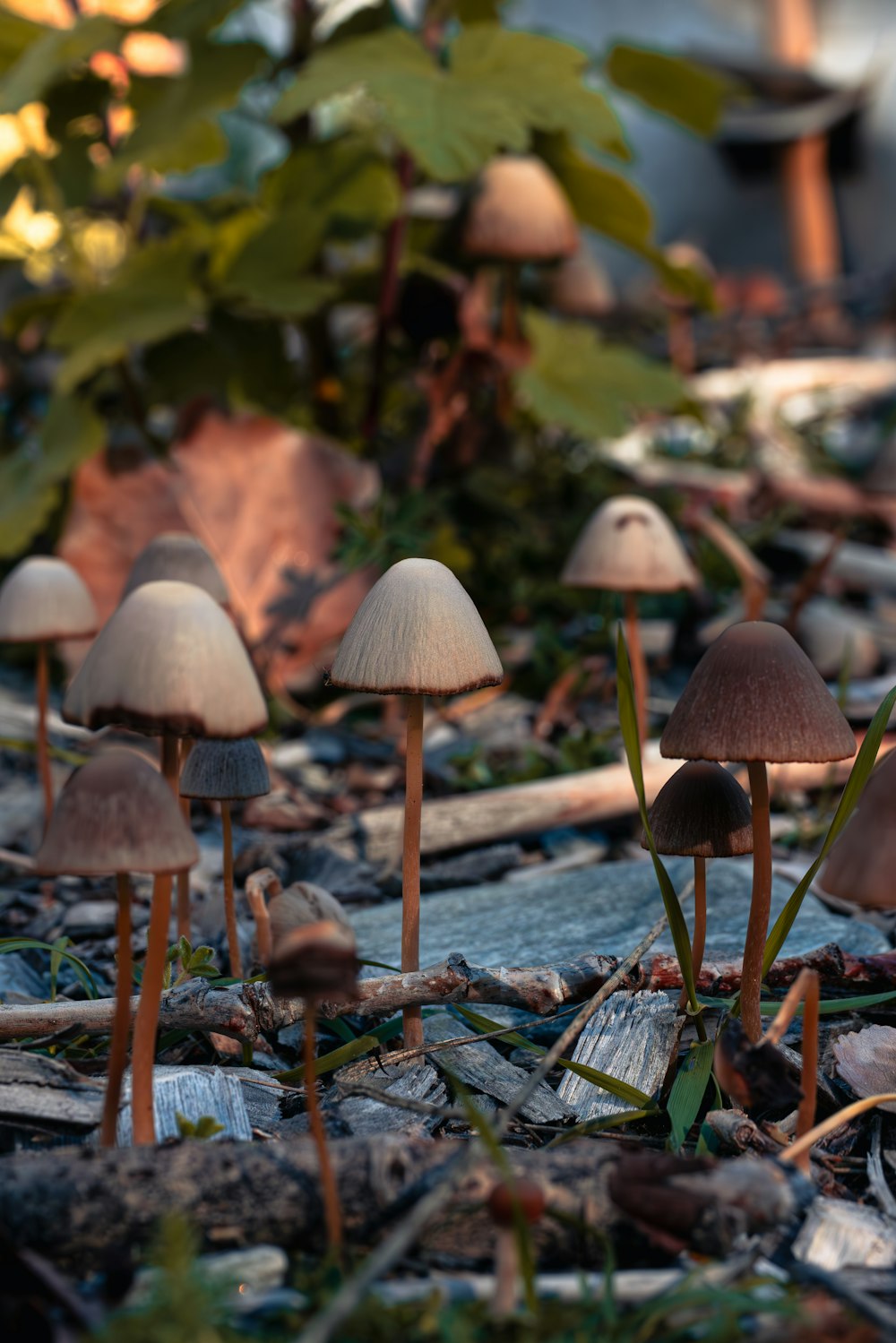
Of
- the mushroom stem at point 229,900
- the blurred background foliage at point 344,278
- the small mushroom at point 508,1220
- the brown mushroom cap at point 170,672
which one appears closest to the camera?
the small mushroom at point 508,1220

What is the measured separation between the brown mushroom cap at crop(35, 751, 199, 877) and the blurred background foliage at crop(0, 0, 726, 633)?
2.06 meters

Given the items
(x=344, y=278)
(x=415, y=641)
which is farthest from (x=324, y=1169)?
(x=344, y=278)

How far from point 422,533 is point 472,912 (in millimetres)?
1541

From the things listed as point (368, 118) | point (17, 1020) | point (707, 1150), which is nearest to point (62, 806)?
point (17, 1020)

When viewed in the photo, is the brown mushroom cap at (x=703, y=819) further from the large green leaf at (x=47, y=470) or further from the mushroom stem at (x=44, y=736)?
the large green leaf at (x=47, y=470)

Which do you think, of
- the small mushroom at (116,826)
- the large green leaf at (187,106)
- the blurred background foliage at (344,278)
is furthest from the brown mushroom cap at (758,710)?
the large green leaf at (187,106)

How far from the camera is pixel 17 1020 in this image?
73.9 inches

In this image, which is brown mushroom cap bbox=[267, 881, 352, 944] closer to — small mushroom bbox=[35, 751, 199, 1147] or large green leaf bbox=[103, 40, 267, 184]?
small mushroom bbox=[35, 751, 199, 1147]

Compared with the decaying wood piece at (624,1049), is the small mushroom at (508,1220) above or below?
above

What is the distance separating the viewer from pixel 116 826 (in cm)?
143

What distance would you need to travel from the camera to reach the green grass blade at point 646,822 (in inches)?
71.4

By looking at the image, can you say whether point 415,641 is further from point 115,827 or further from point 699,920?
point 699,920

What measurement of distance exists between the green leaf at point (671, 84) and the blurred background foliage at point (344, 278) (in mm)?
12

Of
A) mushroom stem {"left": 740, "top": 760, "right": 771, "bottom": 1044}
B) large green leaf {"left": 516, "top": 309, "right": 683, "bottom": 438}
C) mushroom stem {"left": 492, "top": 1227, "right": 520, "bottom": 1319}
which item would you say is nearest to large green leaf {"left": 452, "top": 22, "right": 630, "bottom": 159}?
large green leaf {"left": 516, "top": 309, "right": 683, "bottom": 438}
